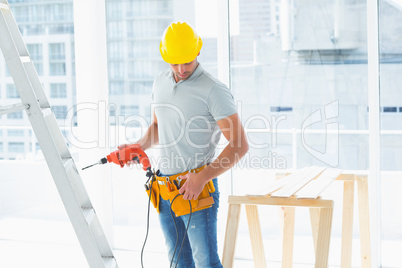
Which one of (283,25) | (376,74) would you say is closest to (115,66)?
(283,25)

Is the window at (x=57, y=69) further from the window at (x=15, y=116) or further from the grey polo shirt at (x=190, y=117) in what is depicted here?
the grey polo shirt at (x=190, y=117)

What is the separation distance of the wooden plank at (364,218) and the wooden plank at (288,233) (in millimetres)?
452

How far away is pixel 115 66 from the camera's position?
4016 mm

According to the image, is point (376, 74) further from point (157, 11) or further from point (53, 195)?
point (53, 195)

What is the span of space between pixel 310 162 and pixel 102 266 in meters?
2.05

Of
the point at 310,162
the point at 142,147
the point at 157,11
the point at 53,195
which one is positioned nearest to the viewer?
the point at 142,147

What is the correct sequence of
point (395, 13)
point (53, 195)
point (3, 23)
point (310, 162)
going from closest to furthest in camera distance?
point (3, 23) < point (395, 13) < point (310, 162) < point (53, 195)

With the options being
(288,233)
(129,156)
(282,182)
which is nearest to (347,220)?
(288,233)

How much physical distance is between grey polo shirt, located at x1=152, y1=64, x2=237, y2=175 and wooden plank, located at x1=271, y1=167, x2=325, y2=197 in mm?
396

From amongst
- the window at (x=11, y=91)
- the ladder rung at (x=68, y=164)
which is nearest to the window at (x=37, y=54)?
the window at (x=11, y=91)

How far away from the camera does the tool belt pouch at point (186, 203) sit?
2324 mm

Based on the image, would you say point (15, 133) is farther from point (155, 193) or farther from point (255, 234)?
point (255, 234)

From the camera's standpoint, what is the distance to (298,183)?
8.50ft

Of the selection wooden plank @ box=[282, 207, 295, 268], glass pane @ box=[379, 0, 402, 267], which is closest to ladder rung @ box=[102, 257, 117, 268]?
wooden plank @ box=[282, 207, 295, 268]
